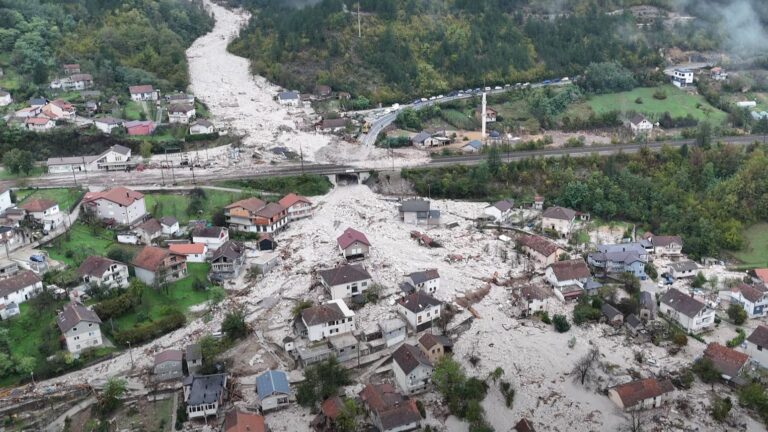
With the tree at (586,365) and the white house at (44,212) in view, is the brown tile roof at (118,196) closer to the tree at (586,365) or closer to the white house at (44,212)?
the white house at (44,212)

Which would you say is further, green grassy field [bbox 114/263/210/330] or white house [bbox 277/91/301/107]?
white house [bbox 277/91/301/107]

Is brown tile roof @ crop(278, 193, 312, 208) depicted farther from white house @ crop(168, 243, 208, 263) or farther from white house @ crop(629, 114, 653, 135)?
white house @ crop(629, 114, 653, 135)

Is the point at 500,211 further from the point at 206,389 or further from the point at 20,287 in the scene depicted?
the point at 20,287

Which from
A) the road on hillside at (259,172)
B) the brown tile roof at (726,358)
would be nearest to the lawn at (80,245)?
the road on hillside at (259,172)

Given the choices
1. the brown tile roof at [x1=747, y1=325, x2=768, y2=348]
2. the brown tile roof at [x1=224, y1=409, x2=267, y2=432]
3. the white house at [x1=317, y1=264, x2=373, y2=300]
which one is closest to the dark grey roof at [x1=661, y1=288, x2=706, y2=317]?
the brown tile roof at [x1=747, y1=325, x2=768, y2=348]

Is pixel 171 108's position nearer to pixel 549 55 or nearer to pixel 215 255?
pixel 215 255

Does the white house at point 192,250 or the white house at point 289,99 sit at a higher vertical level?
the white house at point 289,99
